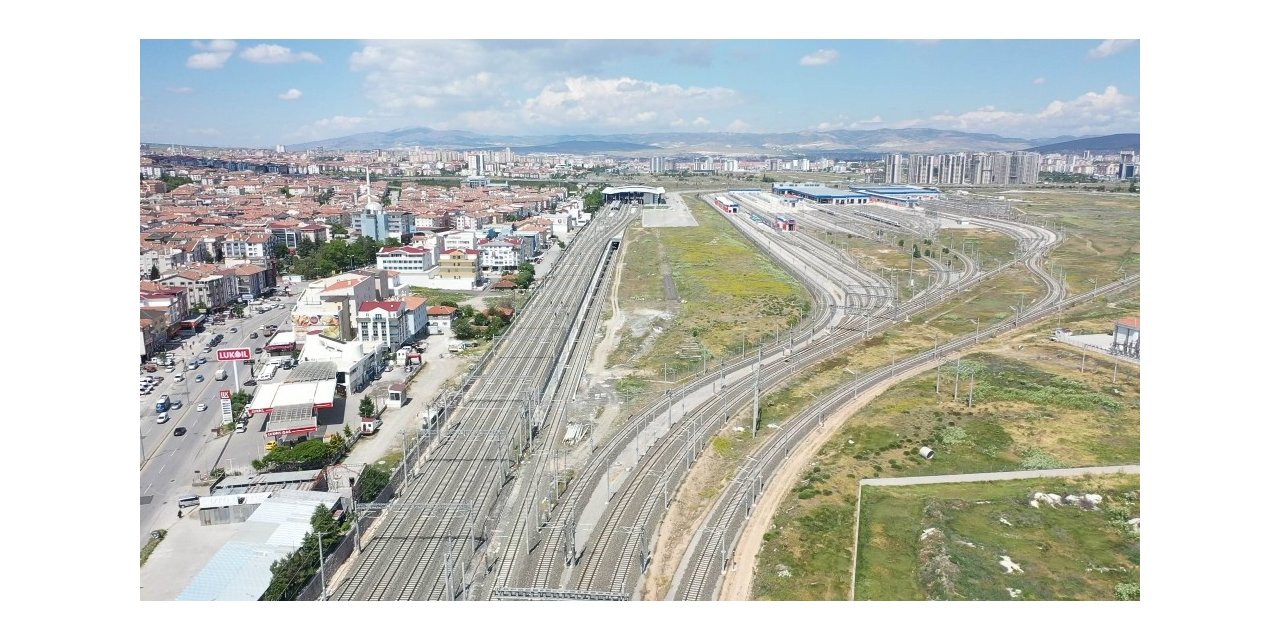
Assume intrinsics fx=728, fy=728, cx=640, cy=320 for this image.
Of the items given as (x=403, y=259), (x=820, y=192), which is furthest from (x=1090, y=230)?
(x=403, y=259)

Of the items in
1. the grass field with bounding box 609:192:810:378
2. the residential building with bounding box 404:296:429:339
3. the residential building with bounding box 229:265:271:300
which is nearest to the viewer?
the grass field with bounding box 609:192:810:378

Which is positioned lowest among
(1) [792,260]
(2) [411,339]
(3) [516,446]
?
(3) [516,446]

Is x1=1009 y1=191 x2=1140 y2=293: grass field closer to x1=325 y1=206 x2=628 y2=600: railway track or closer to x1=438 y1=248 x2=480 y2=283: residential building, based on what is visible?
x1=325 y1=206 x2=628 y2=600: railway track

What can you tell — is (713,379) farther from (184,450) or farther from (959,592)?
(184,450)

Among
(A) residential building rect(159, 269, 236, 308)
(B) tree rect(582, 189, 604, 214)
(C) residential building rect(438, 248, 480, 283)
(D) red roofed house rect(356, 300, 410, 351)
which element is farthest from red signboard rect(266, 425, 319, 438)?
(B) tree rect(582, 189, 604, 214)

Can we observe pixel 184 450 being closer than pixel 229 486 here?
No

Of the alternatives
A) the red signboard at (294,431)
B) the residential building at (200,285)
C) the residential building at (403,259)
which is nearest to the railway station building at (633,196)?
the residential building at (403,259)
